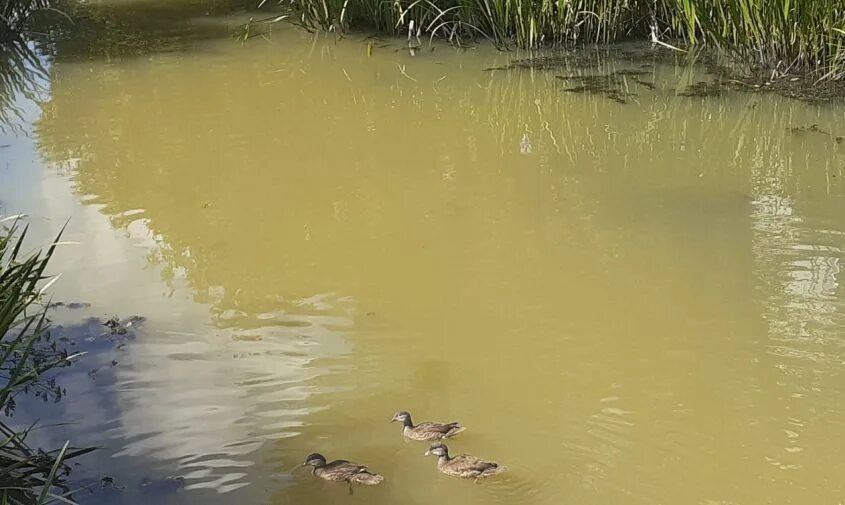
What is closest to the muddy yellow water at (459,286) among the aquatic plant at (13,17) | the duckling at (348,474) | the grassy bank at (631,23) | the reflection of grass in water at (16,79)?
the duckling at (348,474)

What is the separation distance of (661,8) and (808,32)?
68.0 inches

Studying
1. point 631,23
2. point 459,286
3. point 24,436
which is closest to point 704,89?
point 631,23

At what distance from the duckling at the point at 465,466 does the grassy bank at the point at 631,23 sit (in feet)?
A: 14.9

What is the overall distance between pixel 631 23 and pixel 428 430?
5967mm

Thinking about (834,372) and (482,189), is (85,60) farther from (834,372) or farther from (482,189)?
(834,372)

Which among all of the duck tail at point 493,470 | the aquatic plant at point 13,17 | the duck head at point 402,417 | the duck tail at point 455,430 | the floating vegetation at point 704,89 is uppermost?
the aquatic plant at point 13,17

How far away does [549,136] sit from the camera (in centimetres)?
573

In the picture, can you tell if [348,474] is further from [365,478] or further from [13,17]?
[13,17]

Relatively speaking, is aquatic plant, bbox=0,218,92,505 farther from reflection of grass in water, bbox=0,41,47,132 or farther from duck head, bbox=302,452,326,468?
reflection of grass in water, bbox=0,41,47,132

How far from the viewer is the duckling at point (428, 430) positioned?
279 centimetres

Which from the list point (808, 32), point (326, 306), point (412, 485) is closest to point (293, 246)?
point (326, 306)

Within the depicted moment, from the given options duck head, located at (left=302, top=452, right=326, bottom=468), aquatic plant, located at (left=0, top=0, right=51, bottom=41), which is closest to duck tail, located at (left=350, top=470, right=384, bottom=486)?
duck head, located at (left=302, top=452, right=326, bottom=468)

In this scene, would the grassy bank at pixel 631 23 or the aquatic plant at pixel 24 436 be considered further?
the grassy bank at pixel 631 23

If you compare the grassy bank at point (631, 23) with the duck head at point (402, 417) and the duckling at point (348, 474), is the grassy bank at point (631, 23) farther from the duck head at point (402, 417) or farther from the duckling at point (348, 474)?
the duckling at point (348, 474)
